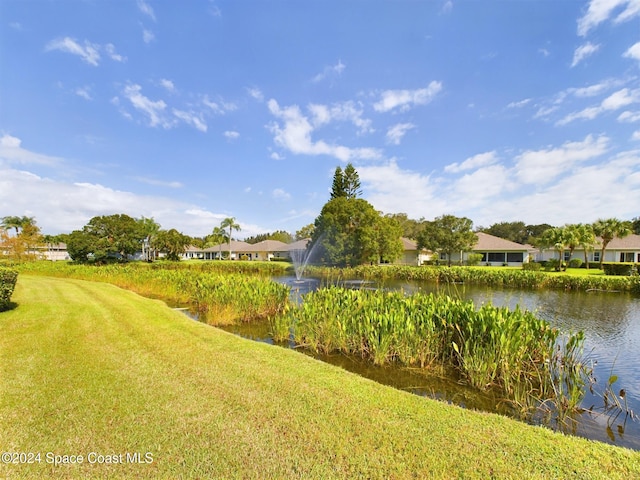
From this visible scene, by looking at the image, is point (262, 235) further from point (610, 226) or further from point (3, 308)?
point (3, 308)

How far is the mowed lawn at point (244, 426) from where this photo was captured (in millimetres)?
2645

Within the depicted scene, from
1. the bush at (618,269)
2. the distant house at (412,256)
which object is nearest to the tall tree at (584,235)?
the bush at (618,269)

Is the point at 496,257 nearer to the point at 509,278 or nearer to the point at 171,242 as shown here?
the point at 509,278

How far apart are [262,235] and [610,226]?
299ft

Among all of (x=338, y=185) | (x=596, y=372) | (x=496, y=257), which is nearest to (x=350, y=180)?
(x=338, y=185)

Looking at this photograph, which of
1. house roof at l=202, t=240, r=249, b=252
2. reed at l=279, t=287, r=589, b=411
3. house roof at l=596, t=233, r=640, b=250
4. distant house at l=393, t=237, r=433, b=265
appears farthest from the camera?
house roof at l=202, t=240, r=249, b=252

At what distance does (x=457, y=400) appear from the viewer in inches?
204

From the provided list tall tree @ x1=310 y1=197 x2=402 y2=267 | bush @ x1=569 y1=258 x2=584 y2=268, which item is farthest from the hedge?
tall tree @ x1=310 y1=197 x2=402 y2=267

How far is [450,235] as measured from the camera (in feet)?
118

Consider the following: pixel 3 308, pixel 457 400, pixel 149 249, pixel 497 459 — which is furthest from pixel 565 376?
pixel 149 249

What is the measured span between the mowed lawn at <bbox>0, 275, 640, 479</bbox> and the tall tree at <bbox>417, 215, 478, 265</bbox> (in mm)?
34225

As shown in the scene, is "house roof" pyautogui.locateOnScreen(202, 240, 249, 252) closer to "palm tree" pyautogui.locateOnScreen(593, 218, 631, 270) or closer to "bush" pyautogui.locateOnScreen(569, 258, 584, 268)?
"bush" pyautogui.locateOnScreen(569, 258, 584, 268)

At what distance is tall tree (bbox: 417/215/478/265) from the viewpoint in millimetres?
35781

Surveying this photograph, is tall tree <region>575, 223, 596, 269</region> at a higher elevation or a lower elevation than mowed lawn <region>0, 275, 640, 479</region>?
higher
